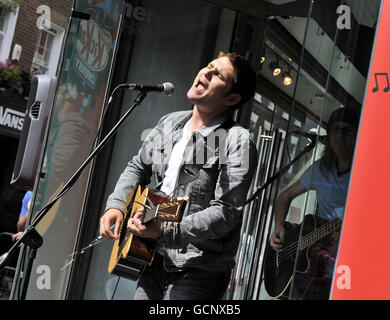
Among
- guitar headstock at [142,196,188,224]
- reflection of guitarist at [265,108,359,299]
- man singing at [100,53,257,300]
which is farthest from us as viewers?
reflection of guitarist at [265,108,359,299]

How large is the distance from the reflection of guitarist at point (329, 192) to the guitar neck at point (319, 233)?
1 cm

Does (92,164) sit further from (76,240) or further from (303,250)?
(303,250)

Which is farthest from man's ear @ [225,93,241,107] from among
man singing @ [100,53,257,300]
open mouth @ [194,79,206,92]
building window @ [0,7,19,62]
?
building window @ [0,7,19,62]

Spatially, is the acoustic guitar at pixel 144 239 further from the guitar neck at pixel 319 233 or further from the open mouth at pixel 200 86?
the guitar neck at pixel 319 233

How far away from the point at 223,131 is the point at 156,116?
5.27 feet

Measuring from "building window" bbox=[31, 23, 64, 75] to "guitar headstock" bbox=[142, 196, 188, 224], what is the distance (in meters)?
9.08

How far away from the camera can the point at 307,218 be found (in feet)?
7.88

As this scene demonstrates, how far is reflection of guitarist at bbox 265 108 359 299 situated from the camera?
2291 mm

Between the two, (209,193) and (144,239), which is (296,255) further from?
(144,239)

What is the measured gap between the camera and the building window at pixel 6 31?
10.6 meters

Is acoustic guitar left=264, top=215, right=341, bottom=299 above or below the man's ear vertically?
below

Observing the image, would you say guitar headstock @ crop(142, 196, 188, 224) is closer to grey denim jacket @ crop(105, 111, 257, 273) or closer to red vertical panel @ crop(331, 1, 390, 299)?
grey denim jacket @ crop(105, 111, 257, 273)
